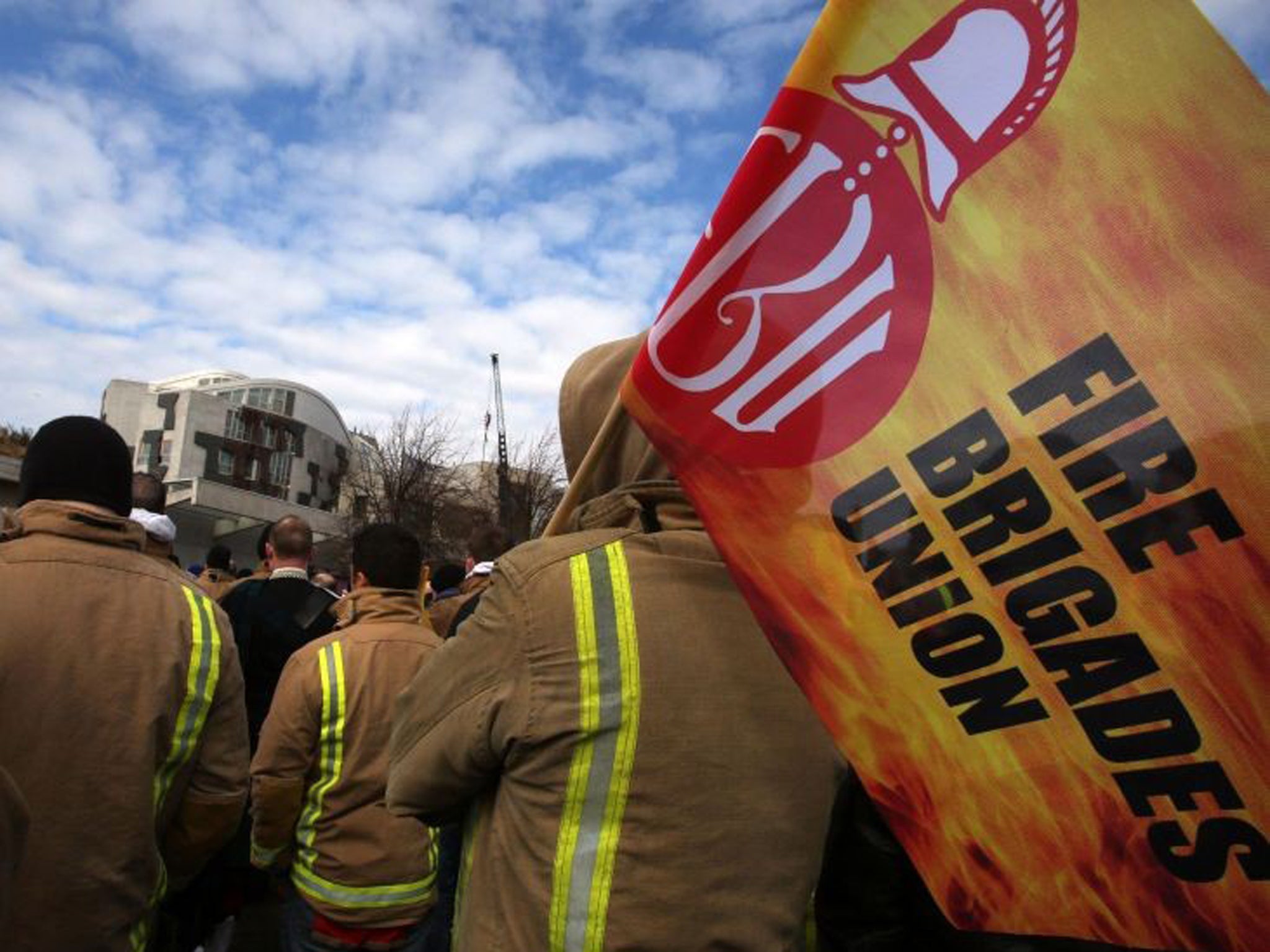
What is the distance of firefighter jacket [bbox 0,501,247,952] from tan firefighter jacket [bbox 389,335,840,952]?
3.32 feet

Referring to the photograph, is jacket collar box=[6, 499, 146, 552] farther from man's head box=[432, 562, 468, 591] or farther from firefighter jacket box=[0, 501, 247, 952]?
man's head box=[432, 562, 468, 591]

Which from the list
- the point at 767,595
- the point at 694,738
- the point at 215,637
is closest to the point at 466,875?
the point at 694,738

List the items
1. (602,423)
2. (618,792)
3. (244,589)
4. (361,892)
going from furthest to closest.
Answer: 1. (244,589)
2. (361,892)
3. (602,423)
4. (618,792)

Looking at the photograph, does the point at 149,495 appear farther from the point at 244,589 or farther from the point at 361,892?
the point at 361,892

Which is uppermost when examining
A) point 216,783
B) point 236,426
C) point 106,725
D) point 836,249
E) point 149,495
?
point 236,426

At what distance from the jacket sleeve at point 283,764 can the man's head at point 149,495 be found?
155 cm

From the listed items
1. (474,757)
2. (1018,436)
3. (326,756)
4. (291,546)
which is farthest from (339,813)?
(1018,436)

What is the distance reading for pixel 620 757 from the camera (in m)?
1.54

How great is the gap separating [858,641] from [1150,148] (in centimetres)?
74

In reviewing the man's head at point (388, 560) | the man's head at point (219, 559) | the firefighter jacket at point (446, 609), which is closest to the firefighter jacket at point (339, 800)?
the man's head at point (388, 560)

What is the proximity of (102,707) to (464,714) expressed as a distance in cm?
123

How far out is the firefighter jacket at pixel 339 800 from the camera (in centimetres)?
317

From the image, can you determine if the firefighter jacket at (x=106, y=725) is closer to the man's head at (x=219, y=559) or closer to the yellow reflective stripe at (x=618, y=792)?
the yellow reflective stripe at (x=618, y=792)

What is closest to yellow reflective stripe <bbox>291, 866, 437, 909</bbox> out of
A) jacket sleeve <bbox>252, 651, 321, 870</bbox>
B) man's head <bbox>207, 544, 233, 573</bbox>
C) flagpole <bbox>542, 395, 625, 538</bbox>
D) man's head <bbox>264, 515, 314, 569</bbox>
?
jacket sleeve <bbox>252, 651, 321, 870</bbox>
